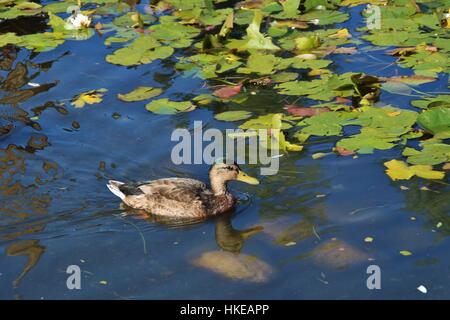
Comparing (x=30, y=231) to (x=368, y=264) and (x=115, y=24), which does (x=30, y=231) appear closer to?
(x=368, y=264)

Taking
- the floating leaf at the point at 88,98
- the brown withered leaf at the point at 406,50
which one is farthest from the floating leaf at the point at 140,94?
the brown withered leaf at the point at 406,50

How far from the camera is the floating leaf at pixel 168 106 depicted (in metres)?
10.4

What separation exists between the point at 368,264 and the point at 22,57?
21.6ft

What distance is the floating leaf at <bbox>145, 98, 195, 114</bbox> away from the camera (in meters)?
10.4

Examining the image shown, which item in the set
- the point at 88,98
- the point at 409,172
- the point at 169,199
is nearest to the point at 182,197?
the point at 169,199

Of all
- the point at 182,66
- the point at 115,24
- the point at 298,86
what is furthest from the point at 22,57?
the point at 298,86

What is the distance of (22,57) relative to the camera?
12.2 meters

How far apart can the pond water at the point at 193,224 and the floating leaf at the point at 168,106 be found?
0.12m

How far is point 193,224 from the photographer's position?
8.68 meters

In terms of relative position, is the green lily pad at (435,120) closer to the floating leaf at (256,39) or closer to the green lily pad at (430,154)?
the green lily pad at (430,154)

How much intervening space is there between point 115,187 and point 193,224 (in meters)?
0.92

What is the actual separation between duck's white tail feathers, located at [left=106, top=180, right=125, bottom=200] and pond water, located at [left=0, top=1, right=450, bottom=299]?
0.42 ft

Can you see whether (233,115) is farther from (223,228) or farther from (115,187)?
(223,228)

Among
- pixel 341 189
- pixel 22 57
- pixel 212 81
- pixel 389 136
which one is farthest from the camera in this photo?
pixel 22 57
